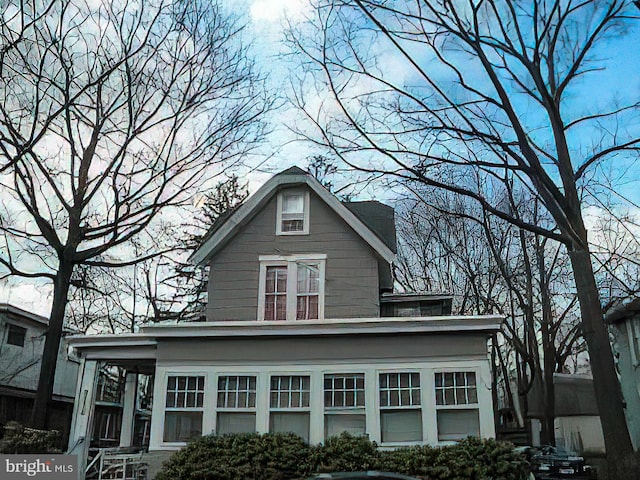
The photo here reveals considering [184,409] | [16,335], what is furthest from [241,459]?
[16,335]

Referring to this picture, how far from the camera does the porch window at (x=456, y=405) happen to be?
12.9 meters

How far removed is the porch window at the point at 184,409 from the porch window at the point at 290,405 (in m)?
1.67

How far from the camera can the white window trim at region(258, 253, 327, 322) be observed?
619 inches

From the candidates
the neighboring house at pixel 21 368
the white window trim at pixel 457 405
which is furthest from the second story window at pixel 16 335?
the white window trim at pixel 457 405

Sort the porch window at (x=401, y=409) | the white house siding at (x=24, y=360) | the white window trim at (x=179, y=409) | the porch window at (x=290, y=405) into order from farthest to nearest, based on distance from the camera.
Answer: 1. the white house siding at (x=24, y=360)
2. the white window trim at (x=179, y=409)
3. the porch window at (x=290, y=405)
4. the porch window at (x=401, y=409)

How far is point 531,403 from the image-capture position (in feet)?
122

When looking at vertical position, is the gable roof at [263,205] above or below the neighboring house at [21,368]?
above

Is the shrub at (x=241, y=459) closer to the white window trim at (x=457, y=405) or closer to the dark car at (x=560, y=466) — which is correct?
the white window trim at (x=457, y=405)

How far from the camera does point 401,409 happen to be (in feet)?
43.3

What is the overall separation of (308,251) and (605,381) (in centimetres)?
764

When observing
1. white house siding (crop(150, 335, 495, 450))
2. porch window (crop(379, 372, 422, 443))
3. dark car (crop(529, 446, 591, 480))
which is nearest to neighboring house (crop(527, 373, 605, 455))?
dark car (crop(529, 446, 591, 480))

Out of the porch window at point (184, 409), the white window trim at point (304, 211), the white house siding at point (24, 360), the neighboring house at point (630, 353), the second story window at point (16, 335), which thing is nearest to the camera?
the porch window at point (184, 409)

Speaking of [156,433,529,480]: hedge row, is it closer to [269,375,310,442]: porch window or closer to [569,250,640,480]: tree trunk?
[269,375,310,442]: porch window

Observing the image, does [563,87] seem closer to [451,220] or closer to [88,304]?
[451,220]
